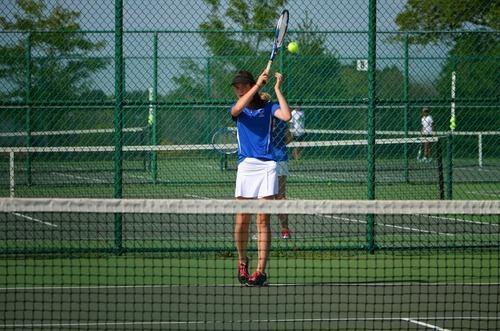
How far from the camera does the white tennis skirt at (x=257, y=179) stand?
822 cm

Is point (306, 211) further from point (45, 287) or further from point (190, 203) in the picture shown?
point (45, 287)

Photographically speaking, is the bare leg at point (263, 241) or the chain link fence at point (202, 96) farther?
the chain link fence at point (202, 96)

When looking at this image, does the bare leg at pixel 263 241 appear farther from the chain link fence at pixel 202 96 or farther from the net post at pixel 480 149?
the net post at pixel 480 149

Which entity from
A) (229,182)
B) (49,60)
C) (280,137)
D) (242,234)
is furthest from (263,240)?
(229,182)

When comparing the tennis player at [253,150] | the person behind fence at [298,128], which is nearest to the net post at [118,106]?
the tennis player at [253,150]

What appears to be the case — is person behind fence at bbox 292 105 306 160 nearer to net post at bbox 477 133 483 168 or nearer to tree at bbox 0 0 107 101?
net post at bbox 477 133 483 168

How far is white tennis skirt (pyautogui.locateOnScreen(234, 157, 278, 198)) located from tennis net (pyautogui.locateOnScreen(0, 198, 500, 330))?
0.58m

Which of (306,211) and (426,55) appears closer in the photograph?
(306,211)

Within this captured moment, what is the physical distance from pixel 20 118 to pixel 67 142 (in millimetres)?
772

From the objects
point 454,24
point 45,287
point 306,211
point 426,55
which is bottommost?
point 45,287

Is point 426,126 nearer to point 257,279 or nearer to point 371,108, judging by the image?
point 371,108

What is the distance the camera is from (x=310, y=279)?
8617 millimetres

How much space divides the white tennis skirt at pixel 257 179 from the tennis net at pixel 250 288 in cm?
58

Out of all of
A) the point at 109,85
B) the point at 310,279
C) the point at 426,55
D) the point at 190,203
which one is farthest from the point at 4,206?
the point at 426,55
